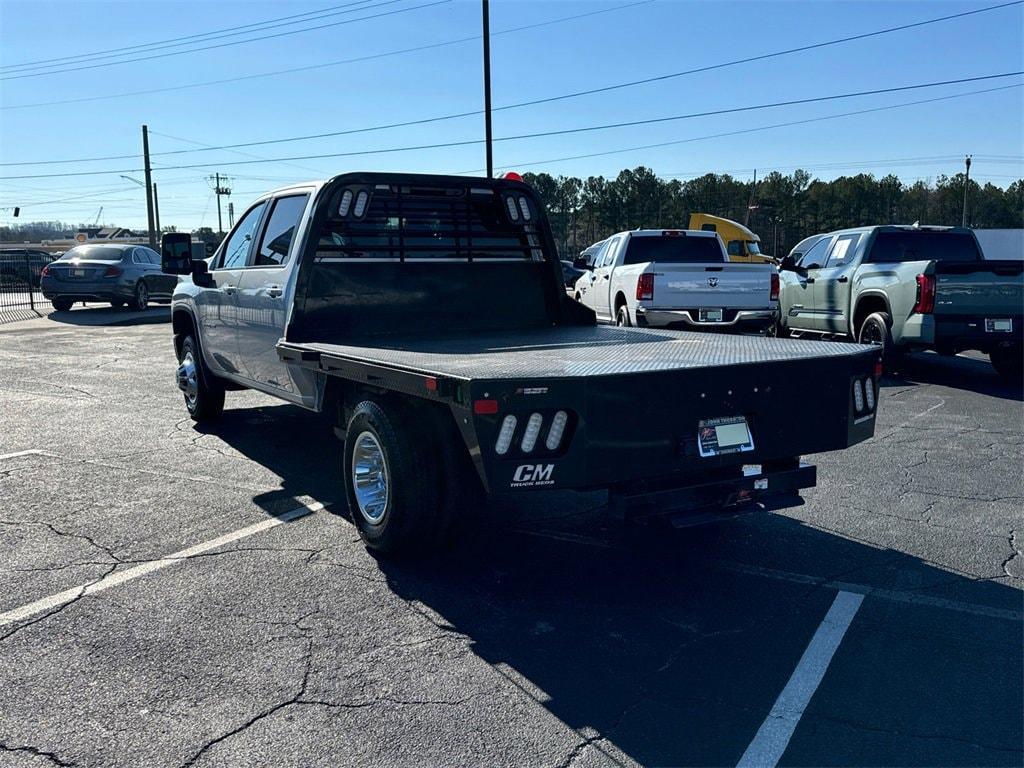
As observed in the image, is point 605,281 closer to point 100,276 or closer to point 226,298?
point 226,298

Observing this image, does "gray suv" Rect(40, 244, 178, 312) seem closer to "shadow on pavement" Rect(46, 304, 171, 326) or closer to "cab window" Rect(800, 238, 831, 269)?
"shadow on pavement" Rect(46, 304, 171, 326)

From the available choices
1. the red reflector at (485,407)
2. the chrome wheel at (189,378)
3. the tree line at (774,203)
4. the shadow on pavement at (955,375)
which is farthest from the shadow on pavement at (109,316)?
the tree line at (774,203)

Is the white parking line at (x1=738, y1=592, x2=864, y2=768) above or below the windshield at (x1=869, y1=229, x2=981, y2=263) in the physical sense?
below

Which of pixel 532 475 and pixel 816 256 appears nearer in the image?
pixel 532 475

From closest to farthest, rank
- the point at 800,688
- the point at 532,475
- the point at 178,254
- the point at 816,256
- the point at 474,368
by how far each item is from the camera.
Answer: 1. the point at 800,688
2. the point at 532,475
3. the point at 474,368
4. the point at 178,254
5. the point at 816,256

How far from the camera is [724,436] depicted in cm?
442

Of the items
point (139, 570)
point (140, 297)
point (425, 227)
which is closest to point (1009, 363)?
point (425, 227)

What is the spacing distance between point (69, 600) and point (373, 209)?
3405 mm

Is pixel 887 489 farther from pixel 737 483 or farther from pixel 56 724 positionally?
pixel 56 724

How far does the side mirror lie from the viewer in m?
8.13

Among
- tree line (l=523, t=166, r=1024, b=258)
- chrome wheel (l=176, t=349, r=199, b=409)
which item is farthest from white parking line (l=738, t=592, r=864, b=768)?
tree line (l=523, t=166, r=1024, b=258)

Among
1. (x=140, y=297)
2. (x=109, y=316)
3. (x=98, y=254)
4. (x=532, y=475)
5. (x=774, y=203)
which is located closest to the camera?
(x=532, y=475)

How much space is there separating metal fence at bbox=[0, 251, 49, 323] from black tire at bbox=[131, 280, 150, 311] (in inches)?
110

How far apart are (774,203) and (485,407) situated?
87805mm
